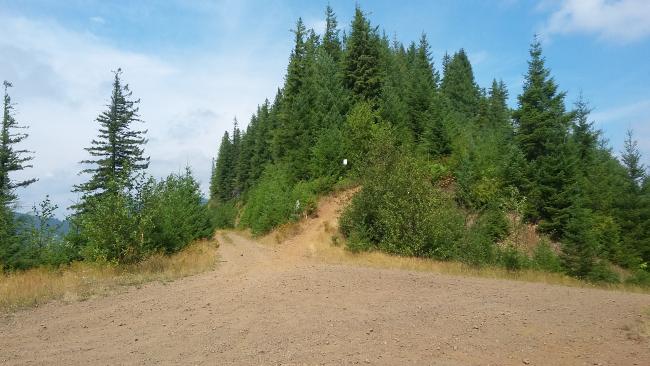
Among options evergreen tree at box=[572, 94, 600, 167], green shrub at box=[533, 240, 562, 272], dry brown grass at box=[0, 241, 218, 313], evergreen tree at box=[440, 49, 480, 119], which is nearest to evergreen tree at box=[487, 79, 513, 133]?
evergreen tree at box=[440, 49, 480, 119]

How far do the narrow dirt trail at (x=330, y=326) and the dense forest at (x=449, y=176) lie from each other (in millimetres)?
9991

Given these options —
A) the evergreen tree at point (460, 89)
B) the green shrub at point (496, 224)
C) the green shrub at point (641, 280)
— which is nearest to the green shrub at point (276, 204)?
the green shrub at point (496, 224)

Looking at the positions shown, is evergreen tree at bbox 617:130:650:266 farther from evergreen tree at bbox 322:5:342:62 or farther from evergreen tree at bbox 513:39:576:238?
evergreen tree at bbox 322:5:342:62

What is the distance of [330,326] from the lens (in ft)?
28.8

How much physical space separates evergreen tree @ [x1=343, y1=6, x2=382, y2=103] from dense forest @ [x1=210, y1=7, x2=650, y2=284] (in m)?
0.11

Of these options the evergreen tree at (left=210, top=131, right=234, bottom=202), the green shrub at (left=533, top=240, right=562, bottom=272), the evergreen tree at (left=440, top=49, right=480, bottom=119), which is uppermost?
the evergreen tree at (left=440, top=49, right=480, bottom=119)

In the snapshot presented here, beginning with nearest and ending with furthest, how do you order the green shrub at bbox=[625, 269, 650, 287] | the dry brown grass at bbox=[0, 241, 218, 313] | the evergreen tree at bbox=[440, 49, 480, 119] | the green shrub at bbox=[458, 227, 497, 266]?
the dry brown grass at bbox=[0, 241, 218, 313]
the green shrub at bbox=[458, 227, 497, 266]
the green shrub at bbox=[625, 269, 650, 287]
the evergreen tree at bbox=[440, 49, 480, 119]

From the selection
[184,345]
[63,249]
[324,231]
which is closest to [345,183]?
[324,231]

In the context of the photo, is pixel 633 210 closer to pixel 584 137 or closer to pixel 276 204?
pixel 584 137

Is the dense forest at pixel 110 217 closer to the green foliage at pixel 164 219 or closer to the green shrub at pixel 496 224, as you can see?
the green foliage at pixel 164 219

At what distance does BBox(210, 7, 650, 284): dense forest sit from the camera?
939 inches

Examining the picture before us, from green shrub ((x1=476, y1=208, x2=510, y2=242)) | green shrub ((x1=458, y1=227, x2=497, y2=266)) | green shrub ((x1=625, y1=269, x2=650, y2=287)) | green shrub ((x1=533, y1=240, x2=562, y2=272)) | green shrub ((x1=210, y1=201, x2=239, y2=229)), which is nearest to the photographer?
green shrub ((x1=458, y1=227, x2=497, y2=266))

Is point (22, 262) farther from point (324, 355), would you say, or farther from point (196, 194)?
point (324, 355)

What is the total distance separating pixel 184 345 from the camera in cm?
749
